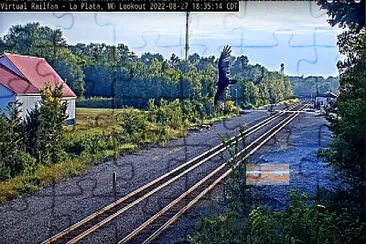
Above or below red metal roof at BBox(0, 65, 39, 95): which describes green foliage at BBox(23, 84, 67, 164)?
below

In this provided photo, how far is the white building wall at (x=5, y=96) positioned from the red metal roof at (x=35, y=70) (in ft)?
0.94

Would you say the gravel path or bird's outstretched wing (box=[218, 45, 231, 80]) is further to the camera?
the gravel path

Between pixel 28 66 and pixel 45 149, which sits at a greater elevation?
pixel 28 66

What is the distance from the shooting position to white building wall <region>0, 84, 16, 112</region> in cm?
589

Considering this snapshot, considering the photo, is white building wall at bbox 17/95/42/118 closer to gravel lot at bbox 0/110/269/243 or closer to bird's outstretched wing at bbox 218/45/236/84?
gravel lot at bbox 0/110/269/243

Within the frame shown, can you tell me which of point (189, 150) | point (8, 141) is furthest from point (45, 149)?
point (189, 150)

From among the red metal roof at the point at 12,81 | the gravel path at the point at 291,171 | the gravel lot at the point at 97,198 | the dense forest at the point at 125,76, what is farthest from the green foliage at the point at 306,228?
the red metal roof at the point at 12,81

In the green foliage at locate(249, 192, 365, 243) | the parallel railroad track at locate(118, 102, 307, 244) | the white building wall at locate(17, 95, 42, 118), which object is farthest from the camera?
the white building wall at locate(17, 95, 42, 118)

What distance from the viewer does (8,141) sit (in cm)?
700

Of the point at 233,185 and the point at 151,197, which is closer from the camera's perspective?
the point at 233,185

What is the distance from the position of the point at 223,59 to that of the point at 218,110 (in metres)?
2.23

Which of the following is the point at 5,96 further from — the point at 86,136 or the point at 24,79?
the point at 86,136

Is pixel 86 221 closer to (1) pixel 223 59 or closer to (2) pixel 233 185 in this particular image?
(2) pixel 233 185

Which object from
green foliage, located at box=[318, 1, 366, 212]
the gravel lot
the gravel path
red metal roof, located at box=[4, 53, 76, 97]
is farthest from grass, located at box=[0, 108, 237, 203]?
green foliage, located at box=[318, 1, 366, 212]
